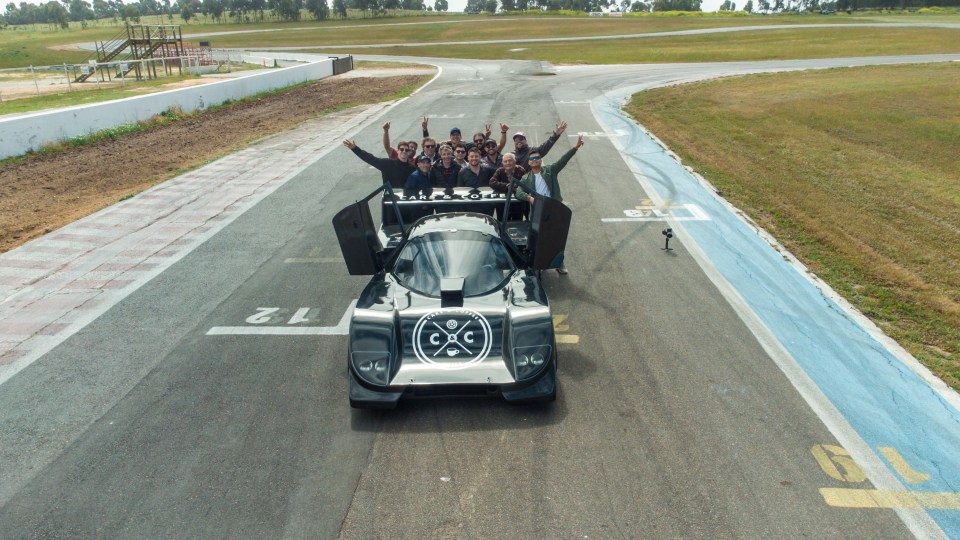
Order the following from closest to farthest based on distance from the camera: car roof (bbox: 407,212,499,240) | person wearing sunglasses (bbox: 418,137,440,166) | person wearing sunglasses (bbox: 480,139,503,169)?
car roof (bbox: 407,212,499,240) < person wearing sunglasses (bbox: 418,137,440,166) < person wearing sunglasses (bbox: 480,139,503,169)

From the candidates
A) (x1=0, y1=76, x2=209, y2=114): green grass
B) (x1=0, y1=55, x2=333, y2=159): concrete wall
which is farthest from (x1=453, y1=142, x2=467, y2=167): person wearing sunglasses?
(x1=0, y1=76, x2=209, y2=114): green grass

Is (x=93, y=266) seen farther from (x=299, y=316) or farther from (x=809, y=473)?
(x=809, y=473)

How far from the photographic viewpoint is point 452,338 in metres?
6.49

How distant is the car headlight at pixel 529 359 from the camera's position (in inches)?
243

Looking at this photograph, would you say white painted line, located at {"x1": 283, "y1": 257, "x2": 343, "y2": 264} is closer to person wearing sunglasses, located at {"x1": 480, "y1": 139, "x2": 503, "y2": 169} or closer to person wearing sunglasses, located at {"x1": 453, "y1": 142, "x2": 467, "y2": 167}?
person wearing sunglasses, located at {"x1": 453, "y1": 142, "x2": 467, "y2": 167}

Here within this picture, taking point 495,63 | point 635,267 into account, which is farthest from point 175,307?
point 495,63

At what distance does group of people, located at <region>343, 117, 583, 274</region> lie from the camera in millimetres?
9844

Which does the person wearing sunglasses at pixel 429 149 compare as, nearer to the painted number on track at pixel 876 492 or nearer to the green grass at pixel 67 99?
the painted number on track at pixel 876 492

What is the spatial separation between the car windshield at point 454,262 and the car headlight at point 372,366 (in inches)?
43.1

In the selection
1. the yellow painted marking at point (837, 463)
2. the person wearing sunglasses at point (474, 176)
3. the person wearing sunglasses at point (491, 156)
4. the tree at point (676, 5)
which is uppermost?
the tree at point (676, 5)

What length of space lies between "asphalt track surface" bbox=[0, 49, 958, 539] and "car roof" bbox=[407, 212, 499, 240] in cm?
152

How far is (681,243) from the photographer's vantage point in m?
11.2

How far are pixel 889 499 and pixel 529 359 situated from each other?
318 cm

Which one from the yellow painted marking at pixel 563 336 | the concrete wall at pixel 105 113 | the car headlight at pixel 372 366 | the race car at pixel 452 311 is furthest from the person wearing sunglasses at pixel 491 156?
the concrete wall at pixel 105 113
